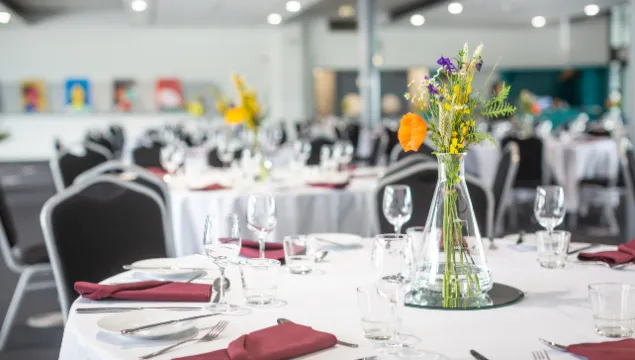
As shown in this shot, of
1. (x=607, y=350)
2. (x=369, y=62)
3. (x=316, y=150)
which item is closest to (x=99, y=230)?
(x=607, y=350)

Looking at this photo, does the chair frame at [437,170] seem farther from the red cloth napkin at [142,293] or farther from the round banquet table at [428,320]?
the red cloth napkin at [142,293]

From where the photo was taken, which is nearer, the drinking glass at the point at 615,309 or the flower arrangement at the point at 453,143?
the drinking glass at the point at 615,309

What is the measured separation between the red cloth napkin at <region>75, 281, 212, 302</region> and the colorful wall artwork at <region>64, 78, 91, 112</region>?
1791cm

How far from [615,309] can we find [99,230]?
2.10 m

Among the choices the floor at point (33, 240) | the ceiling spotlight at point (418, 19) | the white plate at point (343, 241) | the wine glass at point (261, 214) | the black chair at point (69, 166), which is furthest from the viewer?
the ceiling spotlight at point (418, 19)

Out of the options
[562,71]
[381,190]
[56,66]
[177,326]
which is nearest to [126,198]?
[381,190]

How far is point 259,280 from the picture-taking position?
190 cm

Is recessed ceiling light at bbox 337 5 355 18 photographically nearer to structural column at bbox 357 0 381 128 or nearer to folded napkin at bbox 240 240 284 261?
structural column at bbox 357 0 381 128

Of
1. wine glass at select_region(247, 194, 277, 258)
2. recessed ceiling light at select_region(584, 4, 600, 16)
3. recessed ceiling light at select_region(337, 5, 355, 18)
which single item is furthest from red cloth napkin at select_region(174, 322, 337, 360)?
recessed ceiling light at select_region(337, 5, 355, 18)

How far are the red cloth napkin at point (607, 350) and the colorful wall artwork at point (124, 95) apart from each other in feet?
61.4

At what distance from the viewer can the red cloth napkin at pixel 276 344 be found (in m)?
1.49

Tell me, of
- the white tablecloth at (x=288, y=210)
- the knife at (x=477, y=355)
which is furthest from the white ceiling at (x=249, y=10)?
the knife at (x=477, y=355)

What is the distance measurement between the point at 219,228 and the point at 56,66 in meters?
18.1

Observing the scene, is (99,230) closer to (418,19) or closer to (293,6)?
(293,6)
